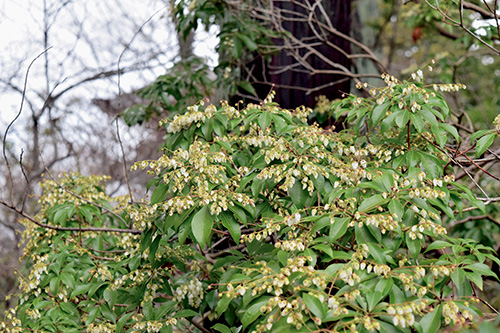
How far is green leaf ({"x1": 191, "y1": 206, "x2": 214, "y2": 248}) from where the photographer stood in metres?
1.67

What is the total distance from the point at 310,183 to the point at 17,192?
5344mm

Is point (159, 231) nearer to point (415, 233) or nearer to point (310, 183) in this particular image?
point (310, 183)

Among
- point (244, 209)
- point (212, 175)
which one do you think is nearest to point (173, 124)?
point (212, 175)

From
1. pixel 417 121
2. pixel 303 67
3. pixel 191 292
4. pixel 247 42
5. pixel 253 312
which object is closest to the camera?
pixel 253 312

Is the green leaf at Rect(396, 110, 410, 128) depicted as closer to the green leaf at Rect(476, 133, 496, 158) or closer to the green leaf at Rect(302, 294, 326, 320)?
the green leaf at Rect(476, 133, 496, 158)

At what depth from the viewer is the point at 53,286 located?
2.29 metres

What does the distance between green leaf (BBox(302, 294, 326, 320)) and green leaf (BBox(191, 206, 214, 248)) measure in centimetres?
48

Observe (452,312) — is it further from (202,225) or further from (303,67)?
(303,67)

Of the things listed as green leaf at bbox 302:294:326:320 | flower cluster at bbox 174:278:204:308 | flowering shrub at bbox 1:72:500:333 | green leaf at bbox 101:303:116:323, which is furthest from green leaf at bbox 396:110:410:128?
green leaf at bbox 101:303:116:323

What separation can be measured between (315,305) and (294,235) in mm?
386

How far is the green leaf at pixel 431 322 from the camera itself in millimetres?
1373

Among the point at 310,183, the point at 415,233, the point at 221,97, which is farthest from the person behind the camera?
the point at 221,97

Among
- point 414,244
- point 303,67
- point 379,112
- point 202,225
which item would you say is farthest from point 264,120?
point 303,67

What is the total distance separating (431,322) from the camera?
138cm
